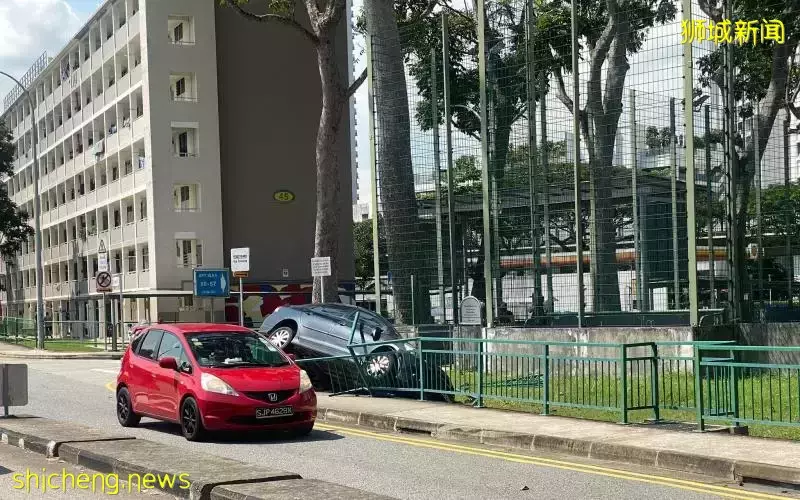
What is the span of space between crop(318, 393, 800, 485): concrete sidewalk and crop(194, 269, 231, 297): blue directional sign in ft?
45.8

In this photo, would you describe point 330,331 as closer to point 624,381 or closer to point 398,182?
point 624,381

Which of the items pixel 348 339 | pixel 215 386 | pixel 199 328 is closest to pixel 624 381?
pixel 215 386

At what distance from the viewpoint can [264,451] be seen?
38.9 feet

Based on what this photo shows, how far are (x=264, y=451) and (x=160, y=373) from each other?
7.82 feet

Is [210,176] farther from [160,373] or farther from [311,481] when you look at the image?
[311,481]

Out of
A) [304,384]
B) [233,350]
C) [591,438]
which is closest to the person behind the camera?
[591,438]

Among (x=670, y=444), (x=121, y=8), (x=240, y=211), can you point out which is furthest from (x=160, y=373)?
(x=121, y=8)

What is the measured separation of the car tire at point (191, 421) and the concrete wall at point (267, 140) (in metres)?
41.4

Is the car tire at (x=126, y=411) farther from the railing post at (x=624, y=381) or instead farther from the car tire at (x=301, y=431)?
the railing post at (x=624, y=381)

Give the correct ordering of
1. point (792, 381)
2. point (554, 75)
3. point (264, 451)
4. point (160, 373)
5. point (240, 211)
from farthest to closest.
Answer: point (240, 211) < point (554, 75) < point (160, 373) < point (264, 451) < point (792, 381)

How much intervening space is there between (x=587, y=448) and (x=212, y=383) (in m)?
4.60

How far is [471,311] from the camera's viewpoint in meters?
21.2

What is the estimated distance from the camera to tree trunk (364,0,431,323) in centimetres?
2398

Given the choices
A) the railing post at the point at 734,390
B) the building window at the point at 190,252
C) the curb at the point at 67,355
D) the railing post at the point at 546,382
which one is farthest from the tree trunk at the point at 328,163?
the building window at the point at 190,252
